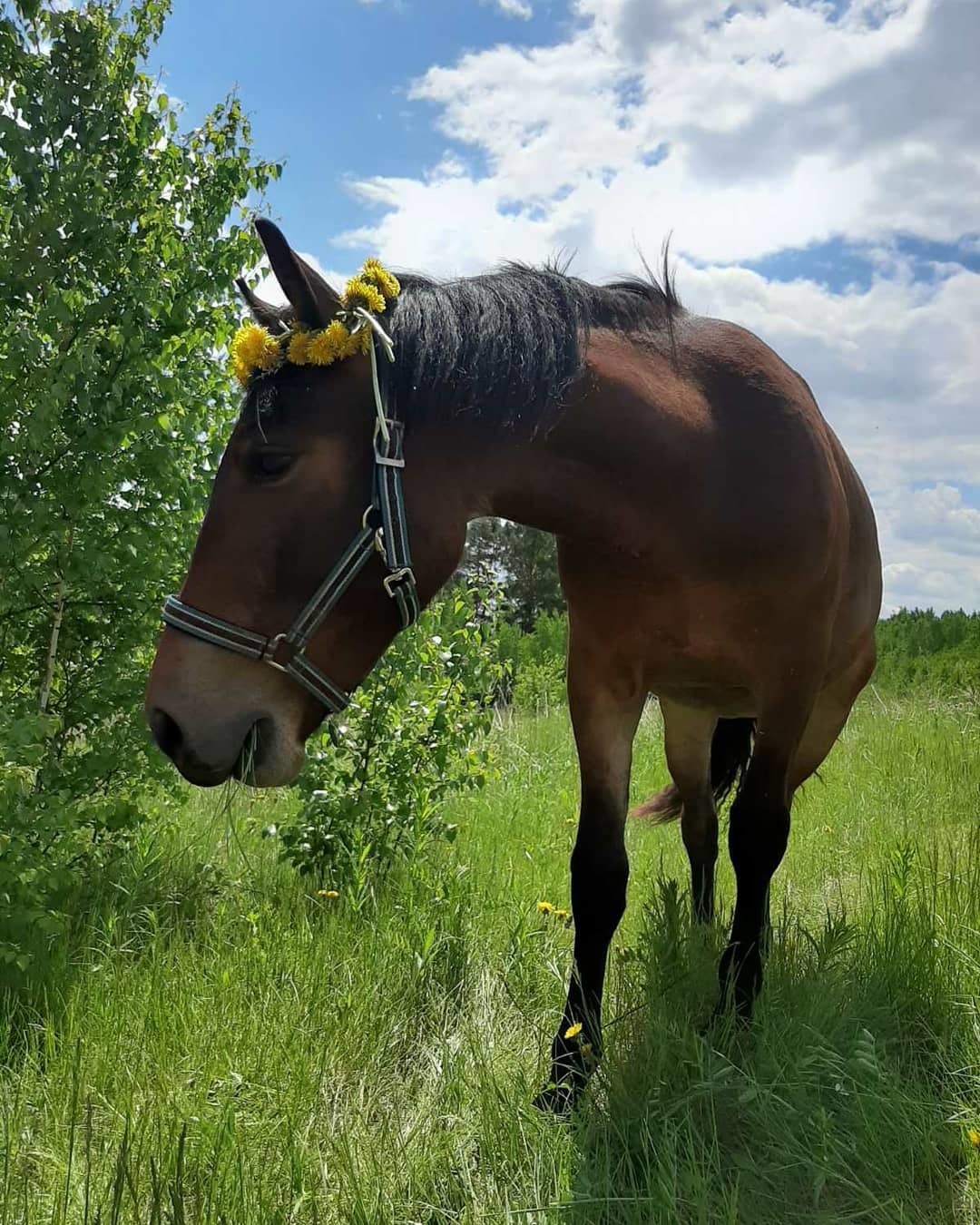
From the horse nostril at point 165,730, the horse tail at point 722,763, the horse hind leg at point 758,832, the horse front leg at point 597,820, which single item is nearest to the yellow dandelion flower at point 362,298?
the horse nostril at point 165,730

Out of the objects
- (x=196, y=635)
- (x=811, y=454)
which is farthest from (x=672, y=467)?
(x=196, y=635)

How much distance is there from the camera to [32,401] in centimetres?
275

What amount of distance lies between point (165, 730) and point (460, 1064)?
1.21 meters

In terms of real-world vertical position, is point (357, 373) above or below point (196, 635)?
above

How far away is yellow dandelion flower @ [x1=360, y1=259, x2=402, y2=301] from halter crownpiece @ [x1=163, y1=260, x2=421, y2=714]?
83 mm

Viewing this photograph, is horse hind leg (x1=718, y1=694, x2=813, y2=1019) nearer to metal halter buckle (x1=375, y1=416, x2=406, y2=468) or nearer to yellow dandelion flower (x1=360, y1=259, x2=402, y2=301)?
metal halter buckle (x1=375, y1=416, x2=406, y2=468)

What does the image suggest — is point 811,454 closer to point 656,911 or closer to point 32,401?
point 656,911

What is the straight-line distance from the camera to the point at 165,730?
71.8 inches

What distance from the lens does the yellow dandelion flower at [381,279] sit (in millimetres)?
2076

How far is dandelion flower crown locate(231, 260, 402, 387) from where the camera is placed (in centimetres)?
192

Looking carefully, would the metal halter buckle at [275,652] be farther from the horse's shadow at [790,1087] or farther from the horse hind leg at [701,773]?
the horse hind leg at [701,773]

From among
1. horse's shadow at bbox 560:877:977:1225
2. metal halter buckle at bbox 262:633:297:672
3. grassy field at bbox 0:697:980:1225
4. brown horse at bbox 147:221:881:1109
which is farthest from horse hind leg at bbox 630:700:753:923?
metal halter buckle at bbox 262:633:297:672

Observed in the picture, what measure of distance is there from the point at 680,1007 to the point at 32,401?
2.74 meters

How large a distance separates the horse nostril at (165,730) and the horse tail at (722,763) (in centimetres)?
280
